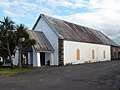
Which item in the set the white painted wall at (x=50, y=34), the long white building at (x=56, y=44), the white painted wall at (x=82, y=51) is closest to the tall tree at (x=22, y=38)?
the long white building at (x=56, y=44)

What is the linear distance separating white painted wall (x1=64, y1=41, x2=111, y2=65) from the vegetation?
897cm

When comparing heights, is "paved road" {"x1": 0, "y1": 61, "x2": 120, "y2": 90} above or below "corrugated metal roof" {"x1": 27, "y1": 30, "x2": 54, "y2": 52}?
below

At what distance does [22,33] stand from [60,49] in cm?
855

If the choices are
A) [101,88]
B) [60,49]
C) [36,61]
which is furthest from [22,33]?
[101,88]

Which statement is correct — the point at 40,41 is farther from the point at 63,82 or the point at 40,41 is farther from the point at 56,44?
the point at 63,82

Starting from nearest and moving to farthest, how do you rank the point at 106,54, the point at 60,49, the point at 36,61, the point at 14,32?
the point at 14,32 → the point at 36,61 → the point at 60,49 → the point at 106,54

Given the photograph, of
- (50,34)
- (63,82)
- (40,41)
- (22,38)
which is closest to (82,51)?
(50,34)

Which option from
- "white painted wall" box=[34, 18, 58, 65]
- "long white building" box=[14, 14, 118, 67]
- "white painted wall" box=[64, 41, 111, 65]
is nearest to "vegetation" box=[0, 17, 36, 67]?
"long white building" box=[14, 14, 118, 67]

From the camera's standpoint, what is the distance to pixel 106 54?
5653 centimetres

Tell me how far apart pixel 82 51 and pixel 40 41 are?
9863 millimetres

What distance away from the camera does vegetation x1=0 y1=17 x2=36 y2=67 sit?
2944cm

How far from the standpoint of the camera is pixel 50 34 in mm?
38438

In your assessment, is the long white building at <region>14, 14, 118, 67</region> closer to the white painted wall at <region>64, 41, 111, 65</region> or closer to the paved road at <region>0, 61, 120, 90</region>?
the white painted wall at <region>64, 41, 111, 65</region>

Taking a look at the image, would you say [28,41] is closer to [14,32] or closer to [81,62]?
[14,32]
